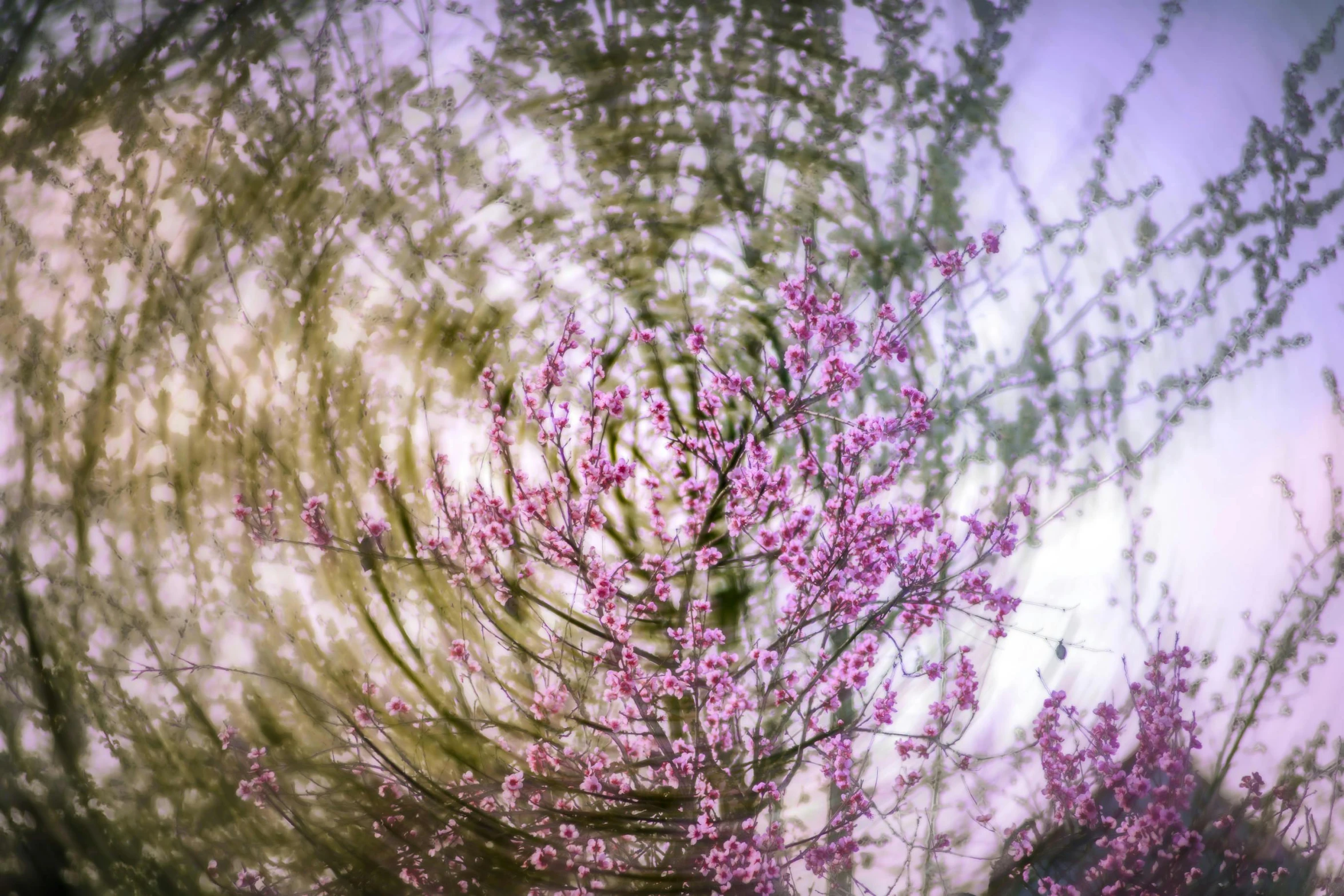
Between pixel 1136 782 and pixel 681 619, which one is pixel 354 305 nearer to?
pixel 681 619

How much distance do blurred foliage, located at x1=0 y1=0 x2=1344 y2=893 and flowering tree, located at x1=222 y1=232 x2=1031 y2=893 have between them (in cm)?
2

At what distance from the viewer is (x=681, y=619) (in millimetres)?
798

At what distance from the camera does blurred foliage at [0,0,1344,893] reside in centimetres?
80

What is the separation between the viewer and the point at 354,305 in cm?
82

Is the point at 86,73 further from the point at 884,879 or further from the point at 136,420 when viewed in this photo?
the point at 884,879

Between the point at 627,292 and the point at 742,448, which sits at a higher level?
the point at 627,292

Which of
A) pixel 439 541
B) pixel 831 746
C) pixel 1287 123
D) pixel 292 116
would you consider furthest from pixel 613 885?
pixel 1287 123

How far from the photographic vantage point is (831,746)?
78cm

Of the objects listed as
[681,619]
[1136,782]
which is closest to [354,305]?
[681,619]

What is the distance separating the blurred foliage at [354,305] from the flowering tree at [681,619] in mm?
25

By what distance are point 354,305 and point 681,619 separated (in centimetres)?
41

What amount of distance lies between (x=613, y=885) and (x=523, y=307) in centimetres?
52

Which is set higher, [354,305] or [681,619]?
[354,305]

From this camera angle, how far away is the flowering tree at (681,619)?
79cm
